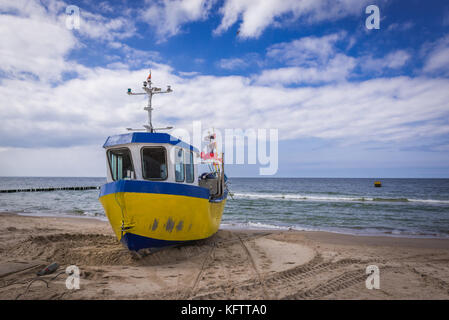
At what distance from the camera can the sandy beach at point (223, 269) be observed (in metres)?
4.67

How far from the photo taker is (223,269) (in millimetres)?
6242

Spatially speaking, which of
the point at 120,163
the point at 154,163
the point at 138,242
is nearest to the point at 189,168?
the point at 154,163

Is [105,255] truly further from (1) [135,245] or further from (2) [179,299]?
(2) [179,299]

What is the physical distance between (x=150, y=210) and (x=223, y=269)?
7.65 ft

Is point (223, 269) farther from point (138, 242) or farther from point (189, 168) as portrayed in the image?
point (189, 168)

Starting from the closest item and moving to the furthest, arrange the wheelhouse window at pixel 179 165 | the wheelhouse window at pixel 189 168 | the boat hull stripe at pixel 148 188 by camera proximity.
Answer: the boat hull stripe at pixel 148 188 < the wheelhouse window at pixel 179 165 < the wheelhouse window at pixel 189 168

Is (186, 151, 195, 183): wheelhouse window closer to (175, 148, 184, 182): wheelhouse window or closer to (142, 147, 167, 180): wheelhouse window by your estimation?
(175, 148, 184, 182): wheelhouse window

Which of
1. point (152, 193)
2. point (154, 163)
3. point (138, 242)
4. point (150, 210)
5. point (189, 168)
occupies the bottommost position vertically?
point (138, 242)

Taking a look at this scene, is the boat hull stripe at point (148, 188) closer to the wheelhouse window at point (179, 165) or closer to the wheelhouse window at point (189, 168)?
the wheelhouse window at point (179, 165)

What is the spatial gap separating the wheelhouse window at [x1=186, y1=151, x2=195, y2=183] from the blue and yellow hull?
866mm

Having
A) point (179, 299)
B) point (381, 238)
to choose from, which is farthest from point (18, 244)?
point (381, 238)

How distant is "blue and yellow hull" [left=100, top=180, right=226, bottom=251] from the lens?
19.7ft

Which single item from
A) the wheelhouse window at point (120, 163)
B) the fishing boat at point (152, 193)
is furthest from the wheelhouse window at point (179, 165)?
the wheelhouse window at point (120, 163)
